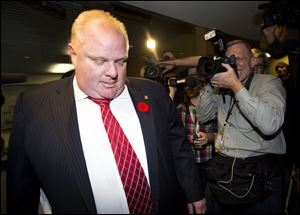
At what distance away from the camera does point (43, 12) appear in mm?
1650

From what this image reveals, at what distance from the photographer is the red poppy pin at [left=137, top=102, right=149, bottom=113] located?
102cm

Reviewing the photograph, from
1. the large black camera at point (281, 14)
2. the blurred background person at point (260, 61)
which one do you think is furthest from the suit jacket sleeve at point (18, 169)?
the large black camera at point (281, 14)

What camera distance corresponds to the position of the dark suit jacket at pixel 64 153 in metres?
0.88

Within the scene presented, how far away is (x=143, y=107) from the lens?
1029 millimetres

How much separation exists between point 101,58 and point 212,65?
0.54m

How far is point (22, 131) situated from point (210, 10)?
6.39 feet

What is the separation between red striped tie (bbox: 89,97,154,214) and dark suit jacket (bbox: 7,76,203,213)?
4cm

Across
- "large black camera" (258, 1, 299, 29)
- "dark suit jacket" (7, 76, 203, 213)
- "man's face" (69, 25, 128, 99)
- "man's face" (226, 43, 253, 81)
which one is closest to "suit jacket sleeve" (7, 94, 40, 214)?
"dark suit jacket" (7, 76, 203, 213)

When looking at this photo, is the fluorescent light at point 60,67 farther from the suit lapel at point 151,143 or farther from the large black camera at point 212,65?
the large black camera at point 212,65

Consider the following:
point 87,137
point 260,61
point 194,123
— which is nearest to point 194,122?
point 194,123

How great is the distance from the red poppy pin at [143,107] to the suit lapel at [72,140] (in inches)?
10.8

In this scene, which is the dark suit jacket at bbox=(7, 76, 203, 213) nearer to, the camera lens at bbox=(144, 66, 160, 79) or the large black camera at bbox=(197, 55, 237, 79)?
the camera lens at bbox=(144, 66, 160, 79)

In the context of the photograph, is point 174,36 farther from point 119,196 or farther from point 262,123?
point 119,196

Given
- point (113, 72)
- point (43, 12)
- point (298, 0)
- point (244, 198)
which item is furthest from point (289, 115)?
point (43, 12)
